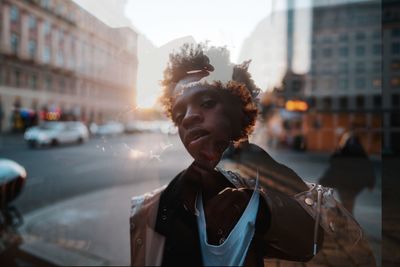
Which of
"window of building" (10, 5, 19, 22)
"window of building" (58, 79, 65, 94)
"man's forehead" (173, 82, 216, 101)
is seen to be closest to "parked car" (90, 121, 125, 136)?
"man's forehead" (173, 82, 216, 101)

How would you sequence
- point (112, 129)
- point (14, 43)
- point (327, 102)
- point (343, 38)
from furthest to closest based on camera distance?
1. point (327, 102)
2. point (14, 43)
3. point (343, 38)
4. point (112, 129)


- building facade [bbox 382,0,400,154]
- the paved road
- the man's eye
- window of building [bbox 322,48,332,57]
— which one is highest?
window of building [bbox 322,48,332,57]

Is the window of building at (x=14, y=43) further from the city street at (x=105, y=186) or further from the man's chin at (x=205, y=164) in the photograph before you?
the man's chin at (x=205, y=164)

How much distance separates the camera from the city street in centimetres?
139

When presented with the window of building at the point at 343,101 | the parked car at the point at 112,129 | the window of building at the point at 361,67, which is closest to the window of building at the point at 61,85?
the parked car at the point at 112,129

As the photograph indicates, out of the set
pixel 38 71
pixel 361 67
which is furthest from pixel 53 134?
pixel 361 67

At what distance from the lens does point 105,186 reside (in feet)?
23.5

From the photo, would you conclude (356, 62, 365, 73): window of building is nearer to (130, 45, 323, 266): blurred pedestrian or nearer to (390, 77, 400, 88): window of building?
(390, 77, 400, 88): window of building

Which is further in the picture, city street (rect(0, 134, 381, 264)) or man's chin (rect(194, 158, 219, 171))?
city street (rect(0, 134, 381, 264))

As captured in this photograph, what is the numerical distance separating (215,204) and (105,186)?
661cm

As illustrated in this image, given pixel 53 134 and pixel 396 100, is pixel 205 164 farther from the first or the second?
pixel 53 134

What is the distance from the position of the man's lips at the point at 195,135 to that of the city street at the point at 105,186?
0.50 ft

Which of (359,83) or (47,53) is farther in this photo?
(359,83)

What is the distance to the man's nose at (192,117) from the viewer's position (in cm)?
103
